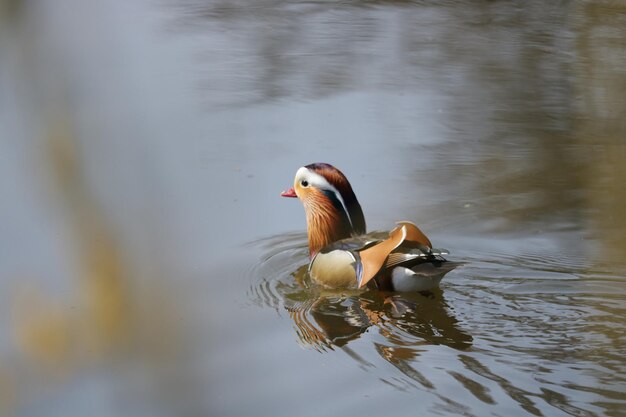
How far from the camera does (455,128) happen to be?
21.2ft

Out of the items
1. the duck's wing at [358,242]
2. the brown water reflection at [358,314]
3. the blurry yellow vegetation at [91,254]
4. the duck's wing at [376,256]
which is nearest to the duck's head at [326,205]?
the duck's wing at [358,242]

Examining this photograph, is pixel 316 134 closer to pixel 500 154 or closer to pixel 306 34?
pixel 500 154

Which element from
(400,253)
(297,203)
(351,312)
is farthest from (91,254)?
(297,203)

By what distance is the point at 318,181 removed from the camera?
5.43m

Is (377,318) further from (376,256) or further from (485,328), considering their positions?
(485,328)

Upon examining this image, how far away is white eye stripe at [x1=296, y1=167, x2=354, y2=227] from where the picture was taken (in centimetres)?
539

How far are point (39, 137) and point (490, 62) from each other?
6645 millimetres

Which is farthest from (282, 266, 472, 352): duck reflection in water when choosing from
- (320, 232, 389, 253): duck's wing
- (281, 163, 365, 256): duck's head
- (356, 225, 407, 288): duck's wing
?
(281, 163, 365, 256): duck's head

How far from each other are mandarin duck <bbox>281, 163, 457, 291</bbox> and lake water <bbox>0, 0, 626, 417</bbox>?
11 centimetres

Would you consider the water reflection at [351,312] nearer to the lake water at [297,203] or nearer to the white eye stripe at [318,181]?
the lake water at [297,203]

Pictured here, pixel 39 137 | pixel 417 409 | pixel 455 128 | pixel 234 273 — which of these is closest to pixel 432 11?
pixel 455 128

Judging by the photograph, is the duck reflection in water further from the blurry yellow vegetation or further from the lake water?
the blurry yellow vegetation

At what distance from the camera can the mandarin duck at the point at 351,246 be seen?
15.5ft

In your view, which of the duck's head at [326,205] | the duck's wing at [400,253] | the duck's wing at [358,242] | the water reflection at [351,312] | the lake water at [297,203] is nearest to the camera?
the lake water at [297,203]
